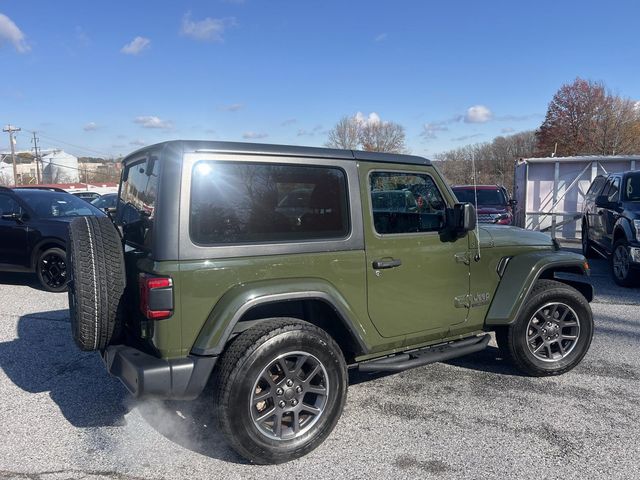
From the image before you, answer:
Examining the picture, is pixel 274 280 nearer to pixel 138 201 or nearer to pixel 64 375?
pixel 138 201

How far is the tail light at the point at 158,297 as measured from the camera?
275 centimetres

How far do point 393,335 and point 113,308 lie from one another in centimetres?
186

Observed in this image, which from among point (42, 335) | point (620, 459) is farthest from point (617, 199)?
point (42, 335)

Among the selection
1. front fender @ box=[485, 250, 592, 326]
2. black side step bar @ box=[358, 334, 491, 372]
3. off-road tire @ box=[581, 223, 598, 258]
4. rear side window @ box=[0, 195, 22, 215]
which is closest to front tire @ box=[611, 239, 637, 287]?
off-road tire @ box=[581, 223, 598, 258]

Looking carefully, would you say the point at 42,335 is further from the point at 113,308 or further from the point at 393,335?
the point at 393,335

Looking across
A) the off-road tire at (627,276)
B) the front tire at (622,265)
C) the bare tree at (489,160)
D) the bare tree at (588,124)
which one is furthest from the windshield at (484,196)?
the bare tree at (588,124)

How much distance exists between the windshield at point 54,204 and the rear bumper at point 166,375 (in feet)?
19.4

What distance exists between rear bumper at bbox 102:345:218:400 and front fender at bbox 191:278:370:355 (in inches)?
3.5

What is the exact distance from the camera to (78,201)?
8555 mm

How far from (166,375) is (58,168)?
271 ft

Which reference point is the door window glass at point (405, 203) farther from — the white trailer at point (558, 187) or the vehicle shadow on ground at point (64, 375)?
the white trailer at point (558, 187)

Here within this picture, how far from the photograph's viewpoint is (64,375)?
442 cm

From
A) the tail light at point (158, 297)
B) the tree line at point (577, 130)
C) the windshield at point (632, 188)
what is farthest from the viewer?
the tree line at point (577, 130)

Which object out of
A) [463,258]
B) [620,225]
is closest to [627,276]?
[620,225]
